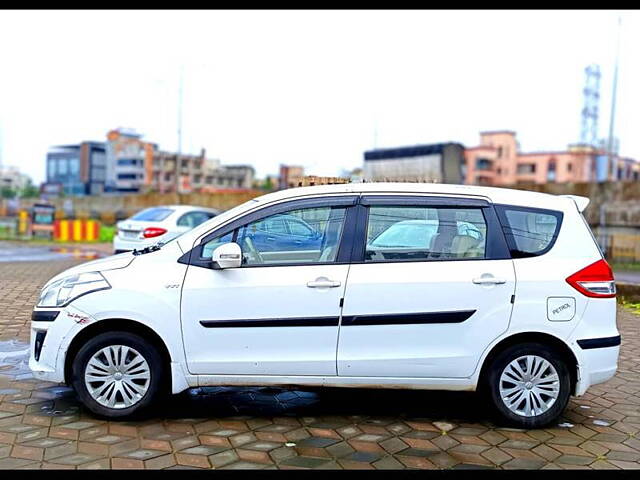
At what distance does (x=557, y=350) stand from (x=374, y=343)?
1361 mm

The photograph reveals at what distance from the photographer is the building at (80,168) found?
114 m

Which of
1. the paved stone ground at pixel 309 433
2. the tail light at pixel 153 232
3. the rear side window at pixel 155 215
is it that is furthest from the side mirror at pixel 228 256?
the rear side window at pixel 155 215

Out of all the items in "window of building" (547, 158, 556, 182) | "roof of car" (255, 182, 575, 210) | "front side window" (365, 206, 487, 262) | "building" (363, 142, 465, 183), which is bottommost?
"front side window" (365, 206, 487, 262)

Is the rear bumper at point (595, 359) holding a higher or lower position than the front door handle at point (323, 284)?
lower

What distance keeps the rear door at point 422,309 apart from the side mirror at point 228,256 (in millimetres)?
817

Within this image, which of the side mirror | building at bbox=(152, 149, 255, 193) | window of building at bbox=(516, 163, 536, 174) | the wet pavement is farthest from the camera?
building at bbox=(152, 149, 255, 193)

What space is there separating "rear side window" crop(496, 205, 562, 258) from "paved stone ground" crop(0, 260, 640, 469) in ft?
4.37

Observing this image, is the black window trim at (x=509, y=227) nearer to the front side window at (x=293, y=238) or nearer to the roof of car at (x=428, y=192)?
the roof of car at (x=428, y=192)

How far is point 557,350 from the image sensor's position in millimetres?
4703

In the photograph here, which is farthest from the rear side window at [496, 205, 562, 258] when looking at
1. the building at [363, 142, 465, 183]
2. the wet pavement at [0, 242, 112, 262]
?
the building at [363, 142, 465, 183]

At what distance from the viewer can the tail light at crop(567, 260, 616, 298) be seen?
15.2 ft

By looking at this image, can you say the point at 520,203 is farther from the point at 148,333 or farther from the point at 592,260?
the point at 148,333

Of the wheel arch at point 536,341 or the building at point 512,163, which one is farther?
the building at point 512,163

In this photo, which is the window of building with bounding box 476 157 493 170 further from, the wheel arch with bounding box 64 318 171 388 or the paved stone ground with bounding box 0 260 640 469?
the wheel arch with bounding box 64 318 171 388
